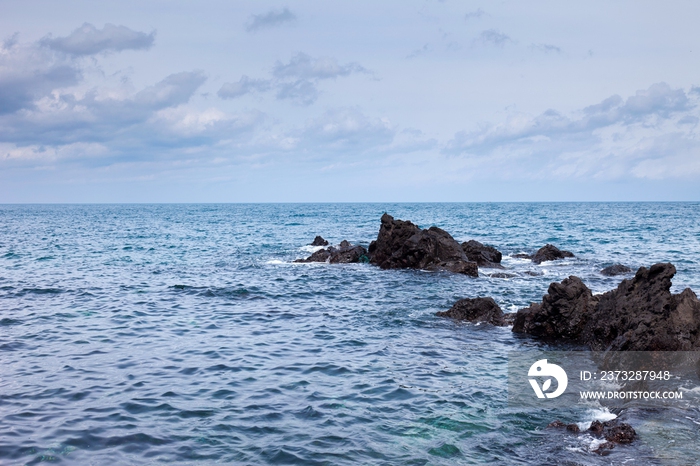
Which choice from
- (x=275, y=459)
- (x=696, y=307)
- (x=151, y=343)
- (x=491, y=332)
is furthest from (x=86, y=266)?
(x=696, y=307)

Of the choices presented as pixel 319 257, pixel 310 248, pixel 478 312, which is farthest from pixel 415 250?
pixel 310 248

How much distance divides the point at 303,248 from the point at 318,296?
26073 mm

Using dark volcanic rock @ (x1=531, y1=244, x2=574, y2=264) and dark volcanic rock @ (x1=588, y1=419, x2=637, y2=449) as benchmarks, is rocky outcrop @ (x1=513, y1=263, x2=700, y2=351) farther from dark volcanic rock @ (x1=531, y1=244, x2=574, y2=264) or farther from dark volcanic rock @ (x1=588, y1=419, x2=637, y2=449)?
dark volcanic rock @ (x1=531, y1=244, x2=574, y2=264)

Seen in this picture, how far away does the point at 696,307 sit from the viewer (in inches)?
645

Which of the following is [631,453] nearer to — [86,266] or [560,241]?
[86,266]

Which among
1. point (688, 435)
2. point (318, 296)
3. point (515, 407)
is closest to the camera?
point (688, 435)

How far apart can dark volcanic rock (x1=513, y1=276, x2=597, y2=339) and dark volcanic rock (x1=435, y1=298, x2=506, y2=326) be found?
63.4 inches

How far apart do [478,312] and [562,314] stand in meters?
3.51

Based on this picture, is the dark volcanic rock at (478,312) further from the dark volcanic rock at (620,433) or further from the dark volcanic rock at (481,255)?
the dark volcanic rock at (481,255)

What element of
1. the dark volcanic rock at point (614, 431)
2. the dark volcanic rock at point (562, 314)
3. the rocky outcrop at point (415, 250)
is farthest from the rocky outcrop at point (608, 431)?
the rocky outcrop at point (415, 250)

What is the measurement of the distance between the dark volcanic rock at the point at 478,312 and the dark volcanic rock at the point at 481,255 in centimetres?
1612

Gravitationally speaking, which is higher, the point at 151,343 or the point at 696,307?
the point at 696,307

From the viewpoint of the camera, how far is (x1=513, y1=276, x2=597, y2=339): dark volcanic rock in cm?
1945

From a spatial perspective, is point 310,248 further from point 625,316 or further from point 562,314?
point 625,316
